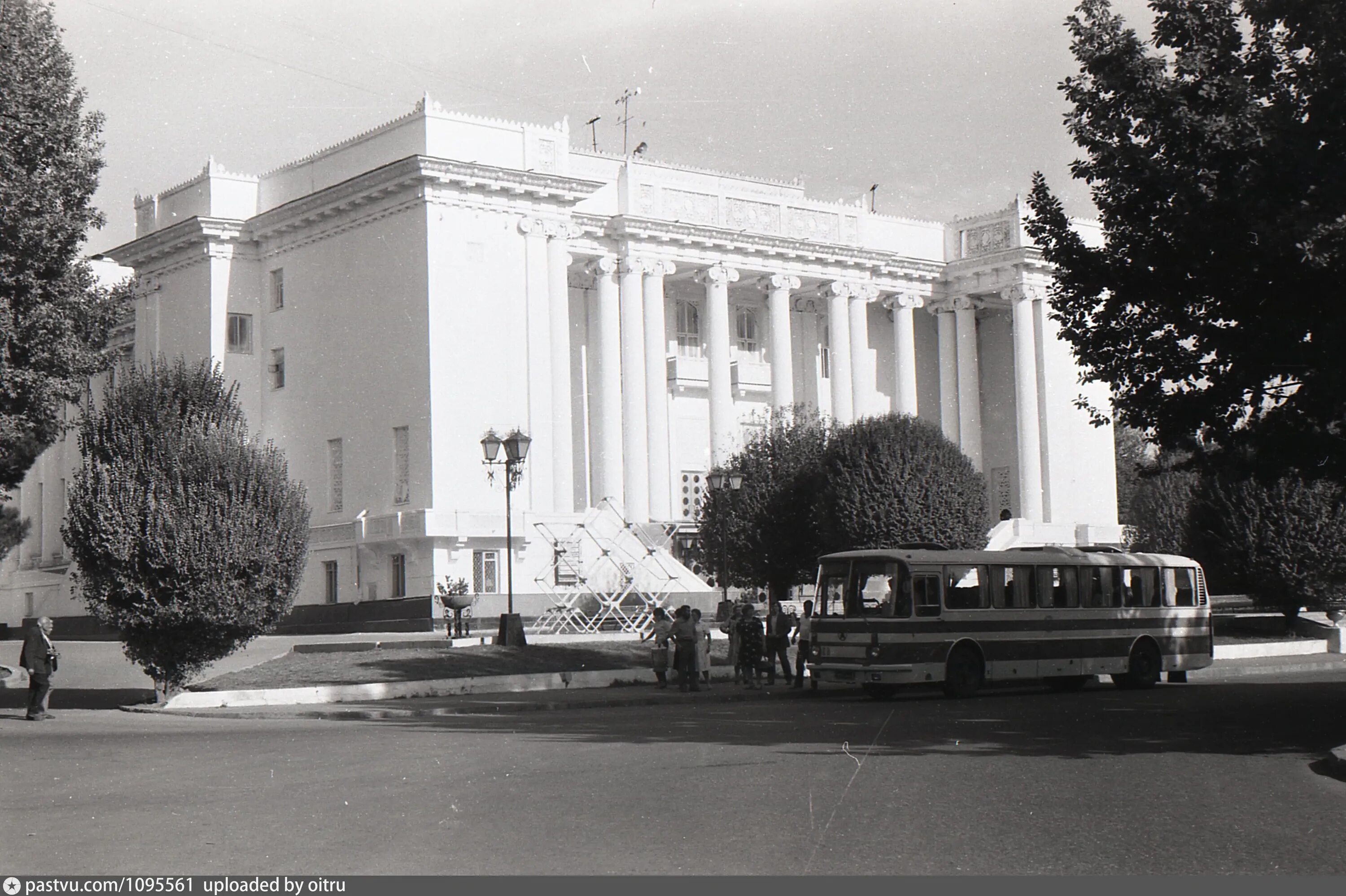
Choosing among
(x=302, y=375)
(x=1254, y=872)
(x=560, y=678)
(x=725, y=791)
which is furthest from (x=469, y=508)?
(x=1254, y=872)

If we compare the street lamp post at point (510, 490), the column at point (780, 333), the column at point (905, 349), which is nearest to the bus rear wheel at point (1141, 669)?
the street lamp post at point (510, 490)

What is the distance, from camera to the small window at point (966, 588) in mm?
24812

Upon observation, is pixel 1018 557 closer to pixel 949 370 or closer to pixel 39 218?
pixel 39 218

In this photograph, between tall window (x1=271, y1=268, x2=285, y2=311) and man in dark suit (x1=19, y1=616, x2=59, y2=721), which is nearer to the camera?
man in dark suit (x1=19, y1=616, x2=59, y2=721)

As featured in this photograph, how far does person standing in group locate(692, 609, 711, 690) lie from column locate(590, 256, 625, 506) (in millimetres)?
23991

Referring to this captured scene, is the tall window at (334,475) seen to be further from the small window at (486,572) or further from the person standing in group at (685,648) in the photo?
the person standing in group at (685,648)

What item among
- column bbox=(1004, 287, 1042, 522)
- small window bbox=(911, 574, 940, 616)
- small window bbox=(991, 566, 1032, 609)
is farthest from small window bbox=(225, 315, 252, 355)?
small window bbox=(991, 566, 1032, 609)

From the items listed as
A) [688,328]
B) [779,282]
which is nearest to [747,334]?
[688,328]

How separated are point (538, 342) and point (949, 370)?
22509 millimetres

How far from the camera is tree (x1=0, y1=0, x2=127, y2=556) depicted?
24.8 m

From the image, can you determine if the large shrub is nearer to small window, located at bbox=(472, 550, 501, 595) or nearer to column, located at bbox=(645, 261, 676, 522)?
column, located at bbox=(645, 261, 676, 522)

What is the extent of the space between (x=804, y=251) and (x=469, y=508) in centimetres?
1899

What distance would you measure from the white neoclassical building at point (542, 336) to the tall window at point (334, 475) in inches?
3.5

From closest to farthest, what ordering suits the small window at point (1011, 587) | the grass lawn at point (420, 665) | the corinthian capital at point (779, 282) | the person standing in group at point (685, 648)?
the small window at point (1011, 587) < the grass lawn at point (420, 665) < the person standing in group at point (685, 648) < the corinthian capital at point (779, 282)
